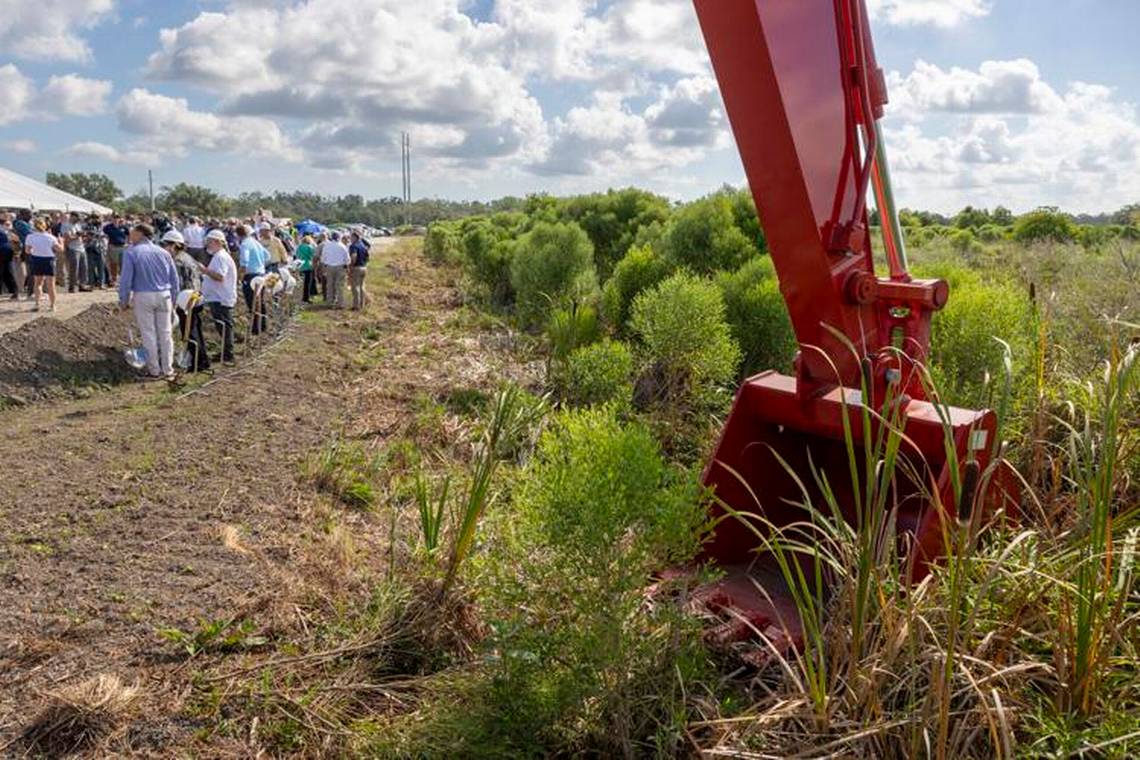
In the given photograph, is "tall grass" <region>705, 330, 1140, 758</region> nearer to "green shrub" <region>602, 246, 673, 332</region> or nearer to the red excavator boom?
the red excavator boom

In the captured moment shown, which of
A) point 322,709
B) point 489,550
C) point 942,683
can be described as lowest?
point 322,709

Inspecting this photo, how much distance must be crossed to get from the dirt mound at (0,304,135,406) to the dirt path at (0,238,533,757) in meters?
0.47

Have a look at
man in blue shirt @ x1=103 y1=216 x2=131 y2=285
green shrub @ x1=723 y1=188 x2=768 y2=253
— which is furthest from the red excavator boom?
man in blue shirt @ x1=103 y1=216 x2=131 y2=285

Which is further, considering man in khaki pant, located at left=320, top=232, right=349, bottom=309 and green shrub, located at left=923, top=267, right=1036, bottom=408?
man in khaki pant, located at left=320, top=232, right=349, bottom=309

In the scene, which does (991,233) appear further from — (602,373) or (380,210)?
(380,210)

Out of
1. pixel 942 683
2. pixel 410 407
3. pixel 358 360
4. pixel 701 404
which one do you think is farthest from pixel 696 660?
pixel 358 360

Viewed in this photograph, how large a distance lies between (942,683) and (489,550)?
254cm

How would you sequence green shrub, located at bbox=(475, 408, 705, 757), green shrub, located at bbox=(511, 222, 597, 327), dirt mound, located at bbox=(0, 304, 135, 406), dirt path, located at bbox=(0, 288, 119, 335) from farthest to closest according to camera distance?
green shrub, located at bbox=(511, 222, 597, 327) → dirt path, located at bbox=(0, 288, 119, 335) → dirt mound, located at bbox=(0, 304, 135, 406) → green shrub, located at bbox=(475, 408, 705, 757)

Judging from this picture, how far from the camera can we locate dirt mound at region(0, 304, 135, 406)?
9.58 m

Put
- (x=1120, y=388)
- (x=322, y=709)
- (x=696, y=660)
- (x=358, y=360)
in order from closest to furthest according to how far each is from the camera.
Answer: (x=1120, y=388) → (x=696, y=660) → (x=322, y=709) → (x=358, y=360)

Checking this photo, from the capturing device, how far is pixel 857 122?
370 cm

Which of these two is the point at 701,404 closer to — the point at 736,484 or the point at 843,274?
the point at 736,484

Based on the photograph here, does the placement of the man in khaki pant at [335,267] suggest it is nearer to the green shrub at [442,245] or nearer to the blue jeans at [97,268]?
the blue jeans at [97,268]

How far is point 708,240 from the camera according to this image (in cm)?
1223
